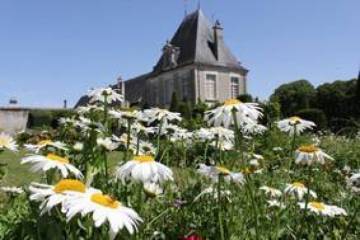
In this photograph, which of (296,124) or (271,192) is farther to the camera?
(271,192)

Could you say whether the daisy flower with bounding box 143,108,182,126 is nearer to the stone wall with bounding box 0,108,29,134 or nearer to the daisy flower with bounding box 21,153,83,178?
the daisy flower with bounding box 21,153,83,178

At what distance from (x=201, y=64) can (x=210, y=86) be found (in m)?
2.05

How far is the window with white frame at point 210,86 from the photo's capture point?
4228 cm

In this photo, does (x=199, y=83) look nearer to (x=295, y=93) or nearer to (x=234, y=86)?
(x=234, y=86)

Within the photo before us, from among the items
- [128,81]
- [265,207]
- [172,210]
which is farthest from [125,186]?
[128,81]

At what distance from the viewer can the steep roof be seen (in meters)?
41.8

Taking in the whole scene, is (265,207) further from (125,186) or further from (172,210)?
(125,186)

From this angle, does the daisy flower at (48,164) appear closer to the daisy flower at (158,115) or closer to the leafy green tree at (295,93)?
the daisy flower at (158,115)

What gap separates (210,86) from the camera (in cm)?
4259

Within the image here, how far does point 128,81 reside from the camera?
180ft

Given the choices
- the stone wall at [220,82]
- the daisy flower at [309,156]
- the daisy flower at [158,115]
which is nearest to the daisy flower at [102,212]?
the daisy flower at [309,156]

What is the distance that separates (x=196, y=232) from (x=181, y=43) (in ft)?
137

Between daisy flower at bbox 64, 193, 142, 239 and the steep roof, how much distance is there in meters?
40.4

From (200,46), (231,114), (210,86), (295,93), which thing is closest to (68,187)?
(231,114)
